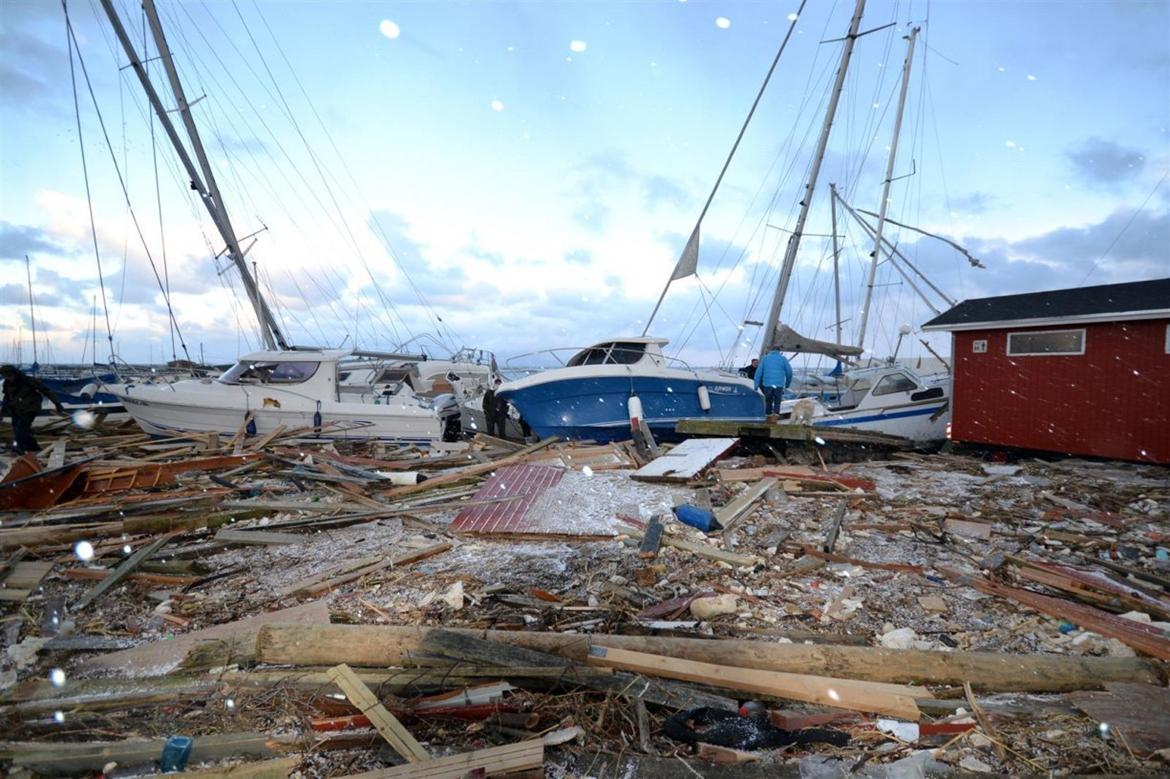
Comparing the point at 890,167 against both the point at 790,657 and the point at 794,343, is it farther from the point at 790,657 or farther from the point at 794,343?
the point at 790,657

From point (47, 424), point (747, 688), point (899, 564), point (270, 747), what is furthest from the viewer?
point (47, 424)

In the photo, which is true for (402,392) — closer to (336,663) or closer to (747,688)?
(336,663)

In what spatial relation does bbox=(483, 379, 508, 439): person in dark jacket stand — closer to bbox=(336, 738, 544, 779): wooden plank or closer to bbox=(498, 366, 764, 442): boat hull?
bbox=(498, 366, 764, 442): boat hull

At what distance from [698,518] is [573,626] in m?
2.70

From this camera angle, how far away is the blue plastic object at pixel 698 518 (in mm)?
6156

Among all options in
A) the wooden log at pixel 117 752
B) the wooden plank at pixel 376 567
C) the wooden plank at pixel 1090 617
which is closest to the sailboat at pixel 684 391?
the wooden plank at pixel 376 567

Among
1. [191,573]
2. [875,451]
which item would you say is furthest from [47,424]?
[875,451]

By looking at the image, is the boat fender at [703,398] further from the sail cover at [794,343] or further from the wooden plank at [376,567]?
the wooden plank at [376,567]

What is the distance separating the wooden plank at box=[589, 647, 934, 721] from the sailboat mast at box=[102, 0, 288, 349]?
1594 cm

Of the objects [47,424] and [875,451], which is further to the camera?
[47,424]

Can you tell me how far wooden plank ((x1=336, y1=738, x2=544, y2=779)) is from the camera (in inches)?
93.0

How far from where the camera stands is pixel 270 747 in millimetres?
2686

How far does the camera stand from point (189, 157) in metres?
14.7

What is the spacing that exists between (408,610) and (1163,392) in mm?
13789
